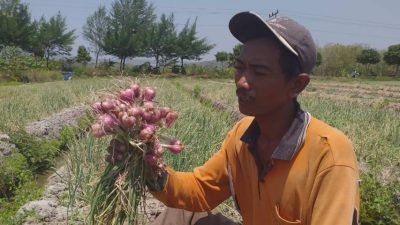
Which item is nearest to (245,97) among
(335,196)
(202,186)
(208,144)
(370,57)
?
(335,196)

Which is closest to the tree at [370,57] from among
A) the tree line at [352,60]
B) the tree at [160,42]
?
the tree line at [352,60]

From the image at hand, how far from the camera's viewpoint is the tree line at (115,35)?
3775cm

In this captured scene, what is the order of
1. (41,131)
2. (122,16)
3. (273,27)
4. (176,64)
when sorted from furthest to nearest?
(122,16)
(176,64)
(41,131)
(273,27)

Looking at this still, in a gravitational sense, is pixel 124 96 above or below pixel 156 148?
above

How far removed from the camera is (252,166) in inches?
69.8

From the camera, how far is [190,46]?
43.5m

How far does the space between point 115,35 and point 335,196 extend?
40670mm

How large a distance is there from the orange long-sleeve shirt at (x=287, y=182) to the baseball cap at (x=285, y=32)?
0.73 feet

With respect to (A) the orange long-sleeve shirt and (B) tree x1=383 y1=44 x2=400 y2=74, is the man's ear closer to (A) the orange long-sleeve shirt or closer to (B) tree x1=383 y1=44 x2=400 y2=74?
(A) the orange long-sleeve shirt

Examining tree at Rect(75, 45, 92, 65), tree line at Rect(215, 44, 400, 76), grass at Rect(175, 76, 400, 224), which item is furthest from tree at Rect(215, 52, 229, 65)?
grass at Rect(175, 76, 400, 224)

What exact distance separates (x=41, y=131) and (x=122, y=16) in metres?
39.5

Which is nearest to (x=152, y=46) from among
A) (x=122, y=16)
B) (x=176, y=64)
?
(x=176, y=64)

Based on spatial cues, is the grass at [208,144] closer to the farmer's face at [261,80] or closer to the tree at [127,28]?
the farmer's face at [261,80]

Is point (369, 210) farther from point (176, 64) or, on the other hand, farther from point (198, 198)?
point (176, 64)
